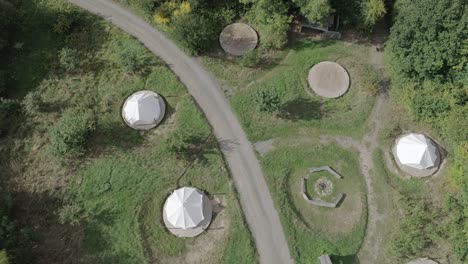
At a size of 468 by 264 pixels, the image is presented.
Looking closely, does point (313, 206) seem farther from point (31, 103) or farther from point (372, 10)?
point (31, 103)

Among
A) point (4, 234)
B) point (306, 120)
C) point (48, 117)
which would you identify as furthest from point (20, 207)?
point (306, 120)

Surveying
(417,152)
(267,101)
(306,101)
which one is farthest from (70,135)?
Answer: (417,152)

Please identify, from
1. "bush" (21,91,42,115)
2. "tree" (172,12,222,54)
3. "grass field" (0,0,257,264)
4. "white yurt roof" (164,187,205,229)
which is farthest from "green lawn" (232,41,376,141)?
"bush" (21,91,42,115)

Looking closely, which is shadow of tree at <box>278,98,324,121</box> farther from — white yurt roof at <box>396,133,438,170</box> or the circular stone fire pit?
white yurt roof at <box>396,133,438,170</box>

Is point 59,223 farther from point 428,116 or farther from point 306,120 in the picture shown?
point 428,116

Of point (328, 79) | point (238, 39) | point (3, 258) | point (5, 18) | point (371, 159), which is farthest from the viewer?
point (238, 39)
